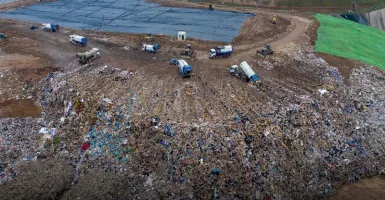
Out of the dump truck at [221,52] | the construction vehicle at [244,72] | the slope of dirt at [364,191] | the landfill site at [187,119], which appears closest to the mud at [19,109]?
the landfill site at [187,119]

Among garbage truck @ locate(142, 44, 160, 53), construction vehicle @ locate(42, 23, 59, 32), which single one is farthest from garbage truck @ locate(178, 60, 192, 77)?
construction vehicle @ locate(42, 23, 59, 32)

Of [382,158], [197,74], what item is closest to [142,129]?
[197,74]

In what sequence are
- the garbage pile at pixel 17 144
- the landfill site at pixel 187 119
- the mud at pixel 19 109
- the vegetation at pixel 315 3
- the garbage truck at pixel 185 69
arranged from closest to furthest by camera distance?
the landfill site at pixel 187 119
the garbage pile at pixel 17 144
the mud at pixel 19 109
the garbage truck at pixel 185 69
the vegetation at pixel 315 3

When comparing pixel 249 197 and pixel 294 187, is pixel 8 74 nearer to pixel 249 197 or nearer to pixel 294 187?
pixel 249 197

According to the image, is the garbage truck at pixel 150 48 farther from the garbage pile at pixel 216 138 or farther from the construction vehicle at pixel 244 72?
the construction vehicle at pixel 244 72

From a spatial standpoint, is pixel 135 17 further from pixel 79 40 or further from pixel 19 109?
pixel 19 109

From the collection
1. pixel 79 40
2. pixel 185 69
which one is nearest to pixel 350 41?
pixel 185 69

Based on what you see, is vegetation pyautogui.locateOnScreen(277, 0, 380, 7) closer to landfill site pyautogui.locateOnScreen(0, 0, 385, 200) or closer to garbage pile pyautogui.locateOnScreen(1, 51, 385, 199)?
landfill site pyautogui.locateOnScreen(0, 0, 385, 200)
